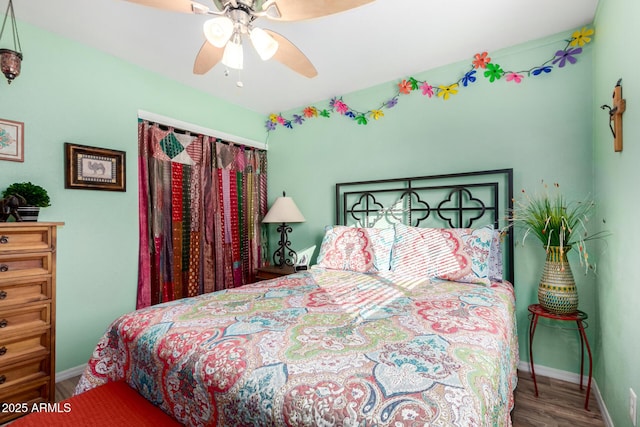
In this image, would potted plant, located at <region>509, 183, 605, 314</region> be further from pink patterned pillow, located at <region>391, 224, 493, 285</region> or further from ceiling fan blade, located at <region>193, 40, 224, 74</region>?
ceiling fan blade, located at <region>193, 40, 224, 74</region>

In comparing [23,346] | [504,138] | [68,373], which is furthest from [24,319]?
[504,138]

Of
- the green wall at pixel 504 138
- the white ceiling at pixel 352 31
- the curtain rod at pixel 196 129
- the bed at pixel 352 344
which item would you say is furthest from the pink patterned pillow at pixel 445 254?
the curtain rod at pixel 196 129

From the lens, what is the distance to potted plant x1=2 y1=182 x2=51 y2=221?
1.82 meters

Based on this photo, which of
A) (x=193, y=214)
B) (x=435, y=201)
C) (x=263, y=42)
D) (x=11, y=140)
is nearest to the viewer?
(x=263, y=42)

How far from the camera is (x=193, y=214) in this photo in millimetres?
2998

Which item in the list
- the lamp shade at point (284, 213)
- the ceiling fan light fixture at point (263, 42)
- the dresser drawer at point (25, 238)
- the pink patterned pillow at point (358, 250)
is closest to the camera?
the ceiling fan light fixture at point (263, 42)

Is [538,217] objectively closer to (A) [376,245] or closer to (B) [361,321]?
(A) [376,245]

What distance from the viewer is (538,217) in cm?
199

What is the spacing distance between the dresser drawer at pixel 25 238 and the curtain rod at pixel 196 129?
1.27 metres

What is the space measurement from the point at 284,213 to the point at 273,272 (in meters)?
0.65

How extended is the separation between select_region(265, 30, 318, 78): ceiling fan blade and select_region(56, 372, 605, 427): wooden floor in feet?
8.12

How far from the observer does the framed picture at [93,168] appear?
2.22 meters

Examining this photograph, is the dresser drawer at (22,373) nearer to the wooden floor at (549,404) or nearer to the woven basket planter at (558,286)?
the wooden floor at (549,404)

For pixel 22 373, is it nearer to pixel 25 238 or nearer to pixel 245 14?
pixel 25 238
